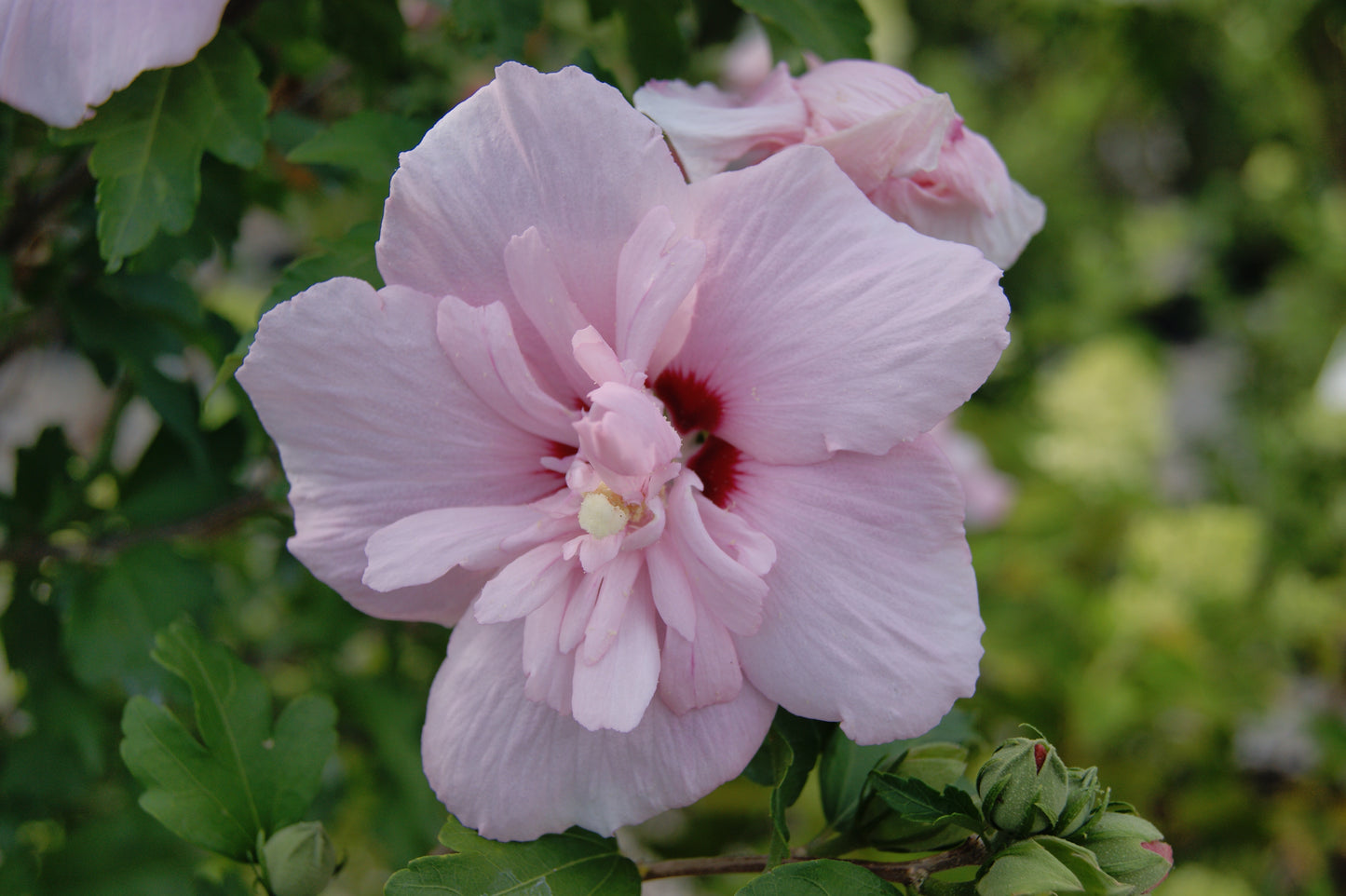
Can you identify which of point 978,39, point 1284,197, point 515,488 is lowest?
point 978,39

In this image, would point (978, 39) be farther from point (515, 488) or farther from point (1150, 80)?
point (515, 488)

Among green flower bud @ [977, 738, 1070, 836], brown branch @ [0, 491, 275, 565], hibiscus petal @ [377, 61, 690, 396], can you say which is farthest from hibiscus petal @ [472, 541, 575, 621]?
brown branch @ [0, 491, 275, 565]

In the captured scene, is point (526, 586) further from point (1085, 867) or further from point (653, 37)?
point (653, 37)

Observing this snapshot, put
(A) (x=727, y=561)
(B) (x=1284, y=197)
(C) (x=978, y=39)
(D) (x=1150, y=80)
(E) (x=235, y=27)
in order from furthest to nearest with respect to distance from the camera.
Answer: (C) (x=978, y=39) < (D) (x=1150, y=80) < (B) (x=1284, y=197) < (E) (x=235, y=27) < (A) (x=727, y=561)

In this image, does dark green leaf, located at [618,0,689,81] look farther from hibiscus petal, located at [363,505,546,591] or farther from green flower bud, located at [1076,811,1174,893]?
green flower bud, located at [1076,811,1174,893]

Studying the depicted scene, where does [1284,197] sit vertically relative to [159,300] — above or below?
below

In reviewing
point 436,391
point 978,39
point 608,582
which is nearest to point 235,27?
point 436,391

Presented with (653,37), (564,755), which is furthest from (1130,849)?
(653,37)
